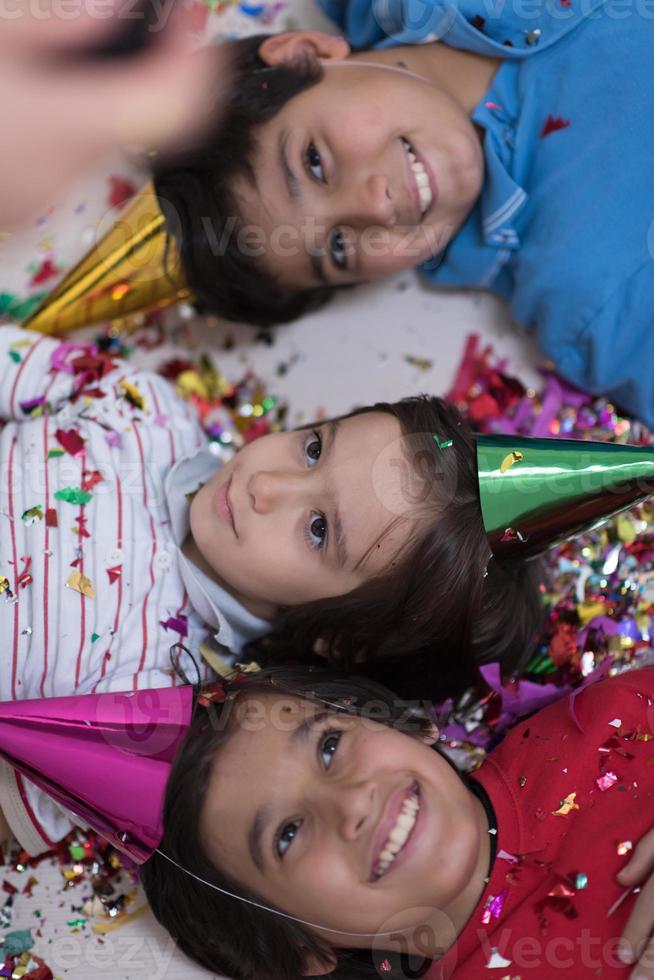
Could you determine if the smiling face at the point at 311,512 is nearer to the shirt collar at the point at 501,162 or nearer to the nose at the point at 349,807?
the nose at the point at 349,807

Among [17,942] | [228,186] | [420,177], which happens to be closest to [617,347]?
[420,177]

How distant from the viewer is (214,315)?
1.53m

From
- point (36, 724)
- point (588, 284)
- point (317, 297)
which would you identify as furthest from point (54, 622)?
point (588, 284)

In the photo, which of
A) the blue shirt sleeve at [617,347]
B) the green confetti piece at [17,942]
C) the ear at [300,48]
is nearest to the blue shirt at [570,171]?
the blue shirt sleeve at [617,347]

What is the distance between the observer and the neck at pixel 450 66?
143cm

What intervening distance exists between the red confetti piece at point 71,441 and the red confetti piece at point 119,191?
0.47 metres

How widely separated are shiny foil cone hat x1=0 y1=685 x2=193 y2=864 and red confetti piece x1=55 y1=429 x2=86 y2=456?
1.24 ft

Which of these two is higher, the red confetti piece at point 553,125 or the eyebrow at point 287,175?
the eyebrow at point 287,175

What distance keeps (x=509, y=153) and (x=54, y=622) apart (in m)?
0.93

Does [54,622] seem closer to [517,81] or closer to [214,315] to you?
[214,315]

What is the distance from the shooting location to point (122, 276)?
55.6 inches

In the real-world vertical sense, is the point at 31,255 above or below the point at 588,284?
above

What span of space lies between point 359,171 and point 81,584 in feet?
2.17

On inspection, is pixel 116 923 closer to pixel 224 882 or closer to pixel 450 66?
pixel 224 882
